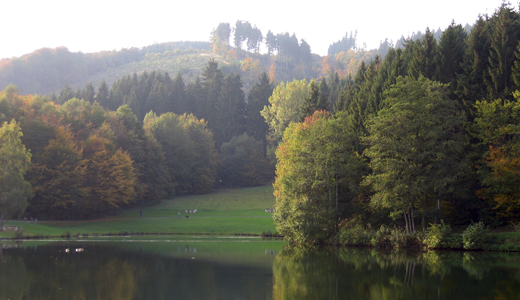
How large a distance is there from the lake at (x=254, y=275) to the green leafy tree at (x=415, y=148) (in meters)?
5.63

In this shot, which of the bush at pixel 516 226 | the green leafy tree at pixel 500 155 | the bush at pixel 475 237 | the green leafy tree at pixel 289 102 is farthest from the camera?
the green leafy tree at pixel 289 102

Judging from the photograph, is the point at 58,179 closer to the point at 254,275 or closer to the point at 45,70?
the point at 254,275

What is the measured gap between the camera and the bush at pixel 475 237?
108ft

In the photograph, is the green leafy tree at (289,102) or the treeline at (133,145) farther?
the green leafy tree at (289,102)

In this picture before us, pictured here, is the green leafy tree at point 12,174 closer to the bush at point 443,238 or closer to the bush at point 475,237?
the bush at point 443,238

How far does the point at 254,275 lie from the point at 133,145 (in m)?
60.9

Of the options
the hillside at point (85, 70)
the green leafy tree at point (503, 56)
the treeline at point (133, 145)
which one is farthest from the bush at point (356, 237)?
the hillside at point (85, 70)

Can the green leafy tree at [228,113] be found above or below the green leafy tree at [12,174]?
above

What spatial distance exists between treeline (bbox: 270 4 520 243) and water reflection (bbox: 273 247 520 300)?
670cm

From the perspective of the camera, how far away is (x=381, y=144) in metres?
38.0

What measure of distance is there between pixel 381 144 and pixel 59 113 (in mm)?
50885

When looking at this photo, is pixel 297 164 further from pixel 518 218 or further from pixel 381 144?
pixel 518 218

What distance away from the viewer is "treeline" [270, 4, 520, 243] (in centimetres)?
3591

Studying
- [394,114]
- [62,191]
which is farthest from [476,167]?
[62,191]
